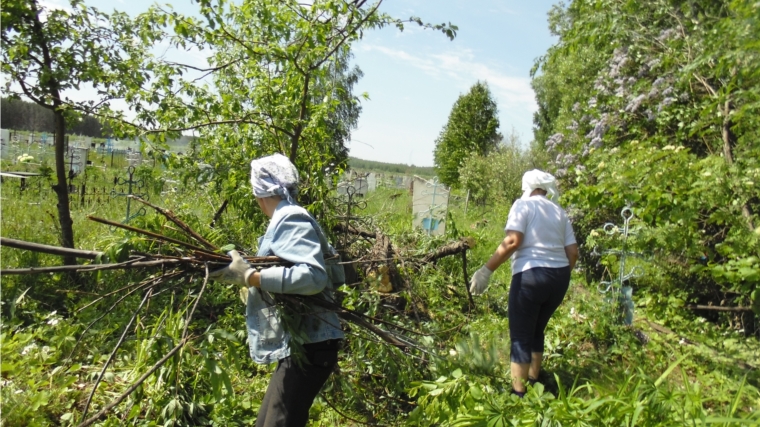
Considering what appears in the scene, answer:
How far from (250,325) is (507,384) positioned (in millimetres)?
1670

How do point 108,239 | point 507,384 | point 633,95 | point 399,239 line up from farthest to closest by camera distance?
point 633,95 → point 399,239 → point 507,384 → point 108,239

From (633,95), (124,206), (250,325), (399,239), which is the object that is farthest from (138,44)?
(633,95)

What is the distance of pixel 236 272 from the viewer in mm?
2035

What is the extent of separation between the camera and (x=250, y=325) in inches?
84.4

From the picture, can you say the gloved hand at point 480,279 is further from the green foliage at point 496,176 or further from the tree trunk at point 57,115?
the green foliage at point 496,176

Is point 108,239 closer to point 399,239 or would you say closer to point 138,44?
point 138,44

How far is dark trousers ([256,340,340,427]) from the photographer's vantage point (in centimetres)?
208

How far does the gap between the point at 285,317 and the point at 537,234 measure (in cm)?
195

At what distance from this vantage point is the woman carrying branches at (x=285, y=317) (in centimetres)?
202

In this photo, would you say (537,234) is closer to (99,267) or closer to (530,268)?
(530,268)

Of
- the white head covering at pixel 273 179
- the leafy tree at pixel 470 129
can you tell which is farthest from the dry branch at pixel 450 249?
the leafy tree at pixel 470 129

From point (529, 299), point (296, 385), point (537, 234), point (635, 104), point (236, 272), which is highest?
point (635, 104)

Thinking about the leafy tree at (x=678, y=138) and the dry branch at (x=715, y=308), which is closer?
the leafy tree at (x=678, y=138)

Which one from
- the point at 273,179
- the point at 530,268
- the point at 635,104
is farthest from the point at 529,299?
the point at 635,104
